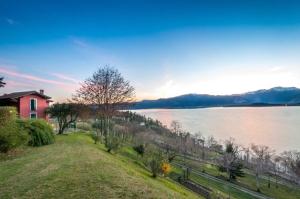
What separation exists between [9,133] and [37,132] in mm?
5016

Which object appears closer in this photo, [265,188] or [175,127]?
[265,188]

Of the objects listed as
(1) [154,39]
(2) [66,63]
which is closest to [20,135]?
(2) [66,63]

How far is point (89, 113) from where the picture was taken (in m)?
39.4

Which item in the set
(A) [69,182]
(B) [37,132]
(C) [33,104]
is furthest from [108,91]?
(A) [69,182]

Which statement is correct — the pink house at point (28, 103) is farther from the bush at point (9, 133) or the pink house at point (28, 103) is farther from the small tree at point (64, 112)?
the bush at point (9, 133)

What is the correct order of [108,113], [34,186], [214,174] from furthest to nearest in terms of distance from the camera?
[214,174] < [108,113] < [34,186]

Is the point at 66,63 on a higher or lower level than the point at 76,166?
higher

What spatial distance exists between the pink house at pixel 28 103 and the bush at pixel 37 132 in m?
13.9

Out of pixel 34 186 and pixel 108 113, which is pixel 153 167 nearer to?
pixel 34 186

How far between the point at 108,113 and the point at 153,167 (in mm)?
16900

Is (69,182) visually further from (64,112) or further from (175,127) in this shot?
(175,127)

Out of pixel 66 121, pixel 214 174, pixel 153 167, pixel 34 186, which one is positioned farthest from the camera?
pixel 214 174

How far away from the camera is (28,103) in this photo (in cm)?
3919

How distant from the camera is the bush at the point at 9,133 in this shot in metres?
18.6
